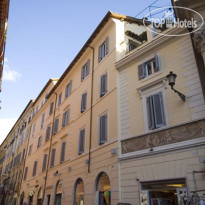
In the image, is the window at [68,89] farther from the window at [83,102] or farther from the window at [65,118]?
the window at [83,102]

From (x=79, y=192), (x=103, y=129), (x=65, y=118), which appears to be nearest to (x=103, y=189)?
(x=79, y=192)

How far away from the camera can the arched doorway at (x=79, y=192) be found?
1248 centimetres

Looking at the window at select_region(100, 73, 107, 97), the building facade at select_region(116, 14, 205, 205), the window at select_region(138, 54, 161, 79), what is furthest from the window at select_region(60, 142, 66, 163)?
the window at select_region(138, 54, 161, 79)

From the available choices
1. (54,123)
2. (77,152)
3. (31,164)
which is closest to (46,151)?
(54,123)

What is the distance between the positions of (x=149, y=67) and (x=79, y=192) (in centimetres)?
796

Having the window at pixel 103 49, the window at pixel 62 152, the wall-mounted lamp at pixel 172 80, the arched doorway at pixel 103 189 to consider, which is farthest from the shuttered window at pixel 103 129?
the window at pixel 62 152

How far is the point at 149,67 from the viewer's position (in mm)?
10883

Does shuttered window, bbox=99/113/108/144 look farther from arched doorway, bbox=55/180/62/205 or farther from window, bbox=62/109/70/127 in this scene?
arched doorway, bbox=55/180/62/205

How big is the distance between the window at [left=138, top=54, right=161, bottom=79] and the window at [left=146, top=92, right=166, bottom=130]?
1.35 metres

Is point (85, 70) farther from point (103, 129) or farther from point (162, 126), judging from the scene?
point (162, 126)

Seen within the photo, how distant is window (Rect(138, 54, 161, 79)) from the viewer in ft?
33.9

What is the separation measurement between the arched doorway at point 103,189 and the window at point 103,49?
739 centimetres

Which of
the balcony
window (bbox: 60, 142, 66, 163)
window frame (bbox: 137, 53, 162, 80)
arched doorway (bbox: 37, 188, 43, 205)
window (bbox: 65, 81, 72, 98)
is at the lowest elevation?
arched doorway (bbox: 37, 188, 43, 205)

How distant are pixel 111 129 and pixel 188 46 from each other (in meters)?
5.17
